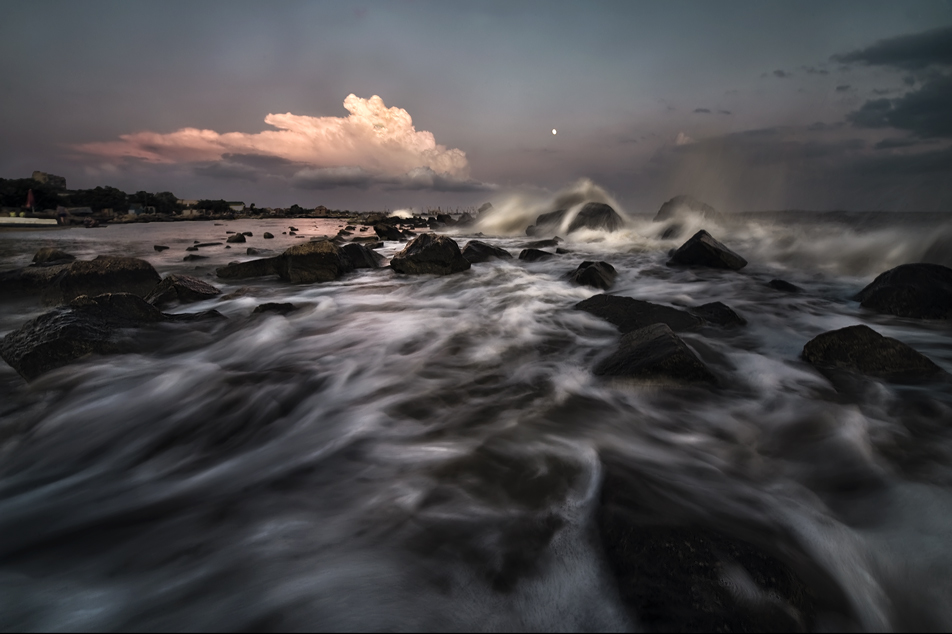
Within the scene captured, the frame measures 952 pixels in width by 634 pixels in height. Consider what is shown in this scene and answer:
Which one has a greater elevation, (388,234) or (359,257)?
(388,234)

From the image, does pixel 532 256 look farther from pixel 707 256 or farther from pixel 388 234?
pixel 388 234

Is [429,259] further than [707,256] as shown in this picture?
No

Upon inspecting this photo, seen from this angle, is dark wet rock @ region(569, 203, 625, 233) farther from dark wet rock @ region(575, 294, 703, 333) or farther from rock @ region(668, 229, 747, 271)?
dark wet rock @ region(575, 294, 703, 333)

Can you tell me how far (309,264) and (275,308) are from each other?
2429 millimetres

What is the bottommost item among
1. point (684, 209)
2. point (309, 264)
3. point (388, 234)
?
point (309, 264)

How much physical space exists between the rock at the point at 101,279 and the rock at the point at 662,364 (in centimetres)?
608

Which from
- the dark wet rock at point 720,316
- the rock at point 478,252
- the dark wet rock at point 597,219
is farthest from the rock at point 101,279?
the dark wet rock at point 597,219

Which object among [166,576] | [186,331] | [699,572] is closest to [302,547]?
[166,576]

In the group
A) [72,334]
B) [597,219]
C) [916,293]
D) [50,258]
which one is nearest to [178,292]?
[72,334]

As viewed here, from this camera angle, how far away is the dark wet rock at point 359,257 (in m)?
8.41

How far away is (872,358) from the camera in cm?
296

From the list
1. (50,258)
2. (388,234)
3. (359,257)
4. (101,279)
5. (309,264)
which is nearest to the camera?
(101,279)

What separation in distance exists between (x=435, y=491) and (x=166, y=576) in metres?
0.98

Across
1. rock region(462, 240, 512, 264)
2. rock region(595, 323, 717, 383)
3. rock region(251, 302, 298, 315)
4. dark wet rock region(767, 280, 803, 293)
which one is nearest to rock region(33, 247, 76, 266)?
rock region(251, 302, 298, 315)
